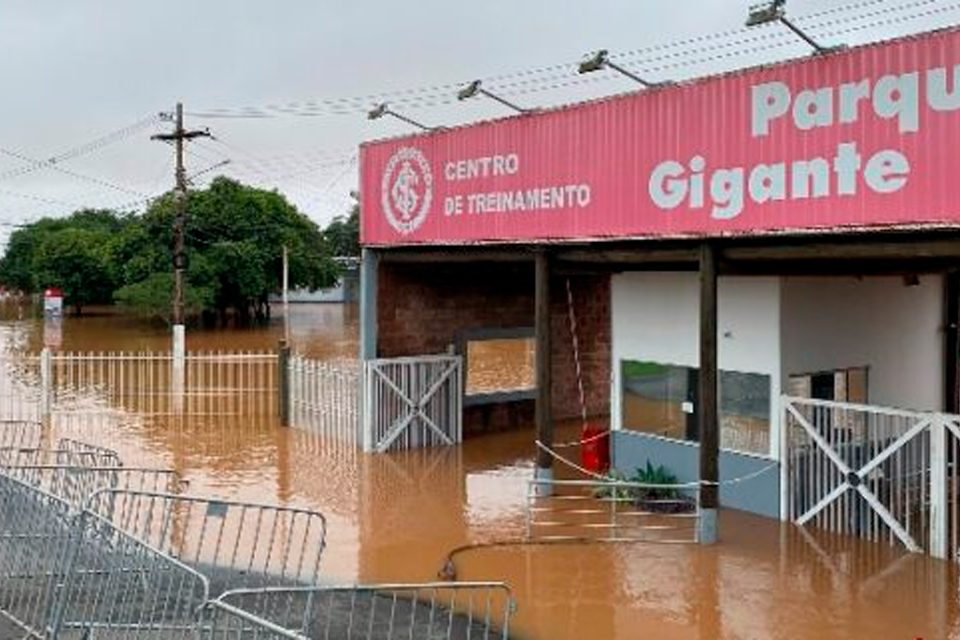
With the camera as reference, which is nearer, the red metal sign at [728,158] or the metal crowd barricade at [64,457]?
the red metal sign at [728,158]

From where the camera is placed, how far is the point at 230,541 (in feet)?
41.3

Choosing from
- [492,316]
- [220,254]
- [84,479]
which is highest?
[220,254]

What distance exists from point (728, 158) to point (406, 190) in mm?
6941

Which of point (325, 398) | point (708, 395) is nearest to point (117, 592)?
point (708, 395)

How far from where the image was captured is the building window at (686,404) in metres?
14.4

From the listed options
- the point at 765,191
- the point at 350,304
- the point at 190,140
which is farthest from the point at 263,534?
the point at 350,304

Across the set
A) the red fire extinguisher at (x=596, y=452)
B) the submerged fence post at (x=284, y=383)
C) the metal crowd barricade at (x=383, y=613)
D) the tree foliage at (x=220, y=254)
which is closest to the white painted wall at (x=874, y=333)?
the red fire extinguisher at (x=596, y=452)

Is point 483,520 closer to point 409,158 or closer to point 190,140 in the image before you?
point 409,158

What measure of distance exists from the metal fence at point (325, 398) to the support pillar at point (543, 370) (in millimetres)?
5230

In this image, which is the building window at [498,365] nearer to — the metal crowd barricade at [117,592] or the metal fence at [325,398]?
the metal fence at [325,398]

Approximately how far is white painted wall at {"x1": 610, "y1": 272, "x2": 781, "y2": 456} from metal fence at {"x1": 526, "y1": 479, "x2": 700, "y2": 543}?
160 cm

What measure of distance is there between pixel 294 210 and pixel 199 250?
8661 mm

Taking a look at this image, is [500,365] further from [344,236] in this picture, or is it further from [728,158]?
[344,236]

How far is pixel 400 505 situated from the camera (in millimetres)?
15016
